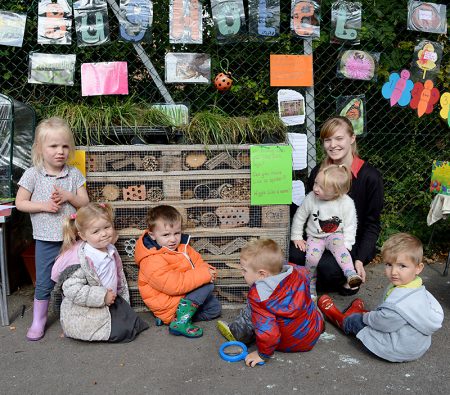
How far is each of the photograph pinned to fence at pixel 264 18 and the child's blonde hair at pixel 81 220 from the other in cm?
227

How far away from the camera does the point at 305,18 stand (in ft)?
14.8

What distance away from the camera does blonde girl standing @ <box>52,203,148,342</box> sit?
321 cm

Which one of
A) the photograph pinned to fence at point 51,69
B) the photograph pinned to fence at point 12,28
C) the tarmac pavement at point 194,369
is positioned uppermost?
the photograph pinned to fence at point 12,28

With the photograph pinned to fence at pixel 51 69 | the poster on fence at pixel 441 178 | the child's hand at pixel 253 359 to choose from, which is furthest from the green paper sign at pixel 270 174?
the photograph pinned to fence at pixel 51 69

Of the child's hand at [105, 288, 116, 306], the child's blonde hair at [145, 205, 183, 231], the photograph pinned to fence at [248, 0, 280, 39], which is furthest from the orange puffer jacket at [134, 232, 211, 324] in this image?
the photograph pinned to fence at [248, 0, 280, 39]

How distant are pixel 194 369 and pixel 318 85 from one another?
122 inches

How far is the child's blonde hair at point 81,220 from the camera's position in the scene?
10.7 ft

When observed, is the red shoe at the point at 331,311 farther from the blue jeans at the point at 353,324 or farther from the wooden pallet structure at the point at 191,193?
the wooden pallet structure at the point at 191,193

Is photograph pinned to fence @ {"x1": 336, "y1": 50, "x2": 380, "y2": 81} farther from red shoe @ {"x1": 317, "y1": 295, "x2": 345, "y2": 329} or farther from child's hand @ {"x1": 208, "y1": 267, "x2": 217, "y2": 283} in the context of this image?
child's hand @ {"x1": 208, "y1": 267, "x2": 217, "y2": 283}

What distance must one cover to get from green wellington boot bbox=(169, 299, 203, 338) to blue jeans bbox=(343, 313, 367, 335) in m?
1.01

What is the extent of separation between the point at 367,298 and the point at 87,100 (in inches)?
121

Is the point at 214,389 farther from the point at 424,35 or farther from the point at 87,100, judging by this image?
the point at 424,35

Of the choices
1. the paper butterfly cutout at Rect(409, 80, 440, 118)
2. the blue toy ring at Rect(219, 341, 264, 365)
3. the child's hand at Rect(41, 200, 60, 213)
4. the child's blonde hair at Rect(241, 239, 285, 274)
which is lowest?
the blue toy ring at Rect(219, 341, 264, 365)

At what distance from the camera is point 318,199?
377 centimetres
